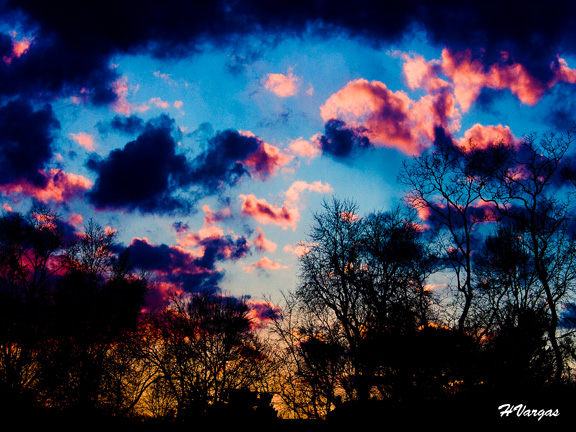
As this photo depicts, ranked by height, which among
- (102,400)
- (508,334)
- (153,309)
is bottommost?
(102,400)

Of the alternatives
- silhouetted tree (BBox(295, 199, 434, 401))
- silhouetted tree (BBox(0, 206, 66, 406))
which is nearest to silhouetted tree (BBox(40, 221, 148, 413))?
silhouetted tree (BBox(0, 206, 66, 406))

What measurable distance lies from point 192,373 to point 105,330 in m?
7.67

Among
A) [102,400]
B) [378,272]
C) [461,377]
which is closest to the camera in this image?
[461,377]

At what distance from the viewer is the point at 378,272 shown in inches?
824

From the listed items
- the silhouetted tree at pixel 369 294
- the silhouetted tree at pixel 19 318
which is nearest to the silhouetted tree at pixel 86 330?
the silhouetted tree at pixel 19 318

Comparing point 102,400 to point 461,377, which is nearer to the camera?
point 461,377

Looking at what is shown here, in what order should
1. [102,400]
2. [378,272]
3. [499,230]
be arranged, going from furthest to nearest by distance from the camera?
1. [102,400]
2. [499,230]
3. [378,272]

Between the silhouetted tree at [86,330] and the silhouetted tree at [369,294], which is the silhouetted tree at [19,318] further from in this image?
the silhouetted tree at [369,294]

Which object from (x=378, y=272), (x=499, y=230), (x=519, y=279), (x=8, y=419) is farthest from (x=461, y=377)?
(x=8, y=419)

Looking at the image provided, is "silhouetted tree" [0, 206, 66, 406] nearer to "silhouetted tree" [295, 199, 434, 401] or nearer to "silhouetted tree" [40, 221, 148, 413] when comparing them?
"silhouetted tree" [40, 221, 148, 413]

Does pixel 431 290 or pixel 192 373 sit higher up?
pixel 431 290

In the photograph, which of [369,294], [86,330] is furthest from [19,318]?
[369,294]

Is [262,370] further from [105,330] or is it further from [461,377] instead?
[461,377]

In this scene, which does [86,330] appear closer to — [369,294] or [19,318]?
[19,318]
